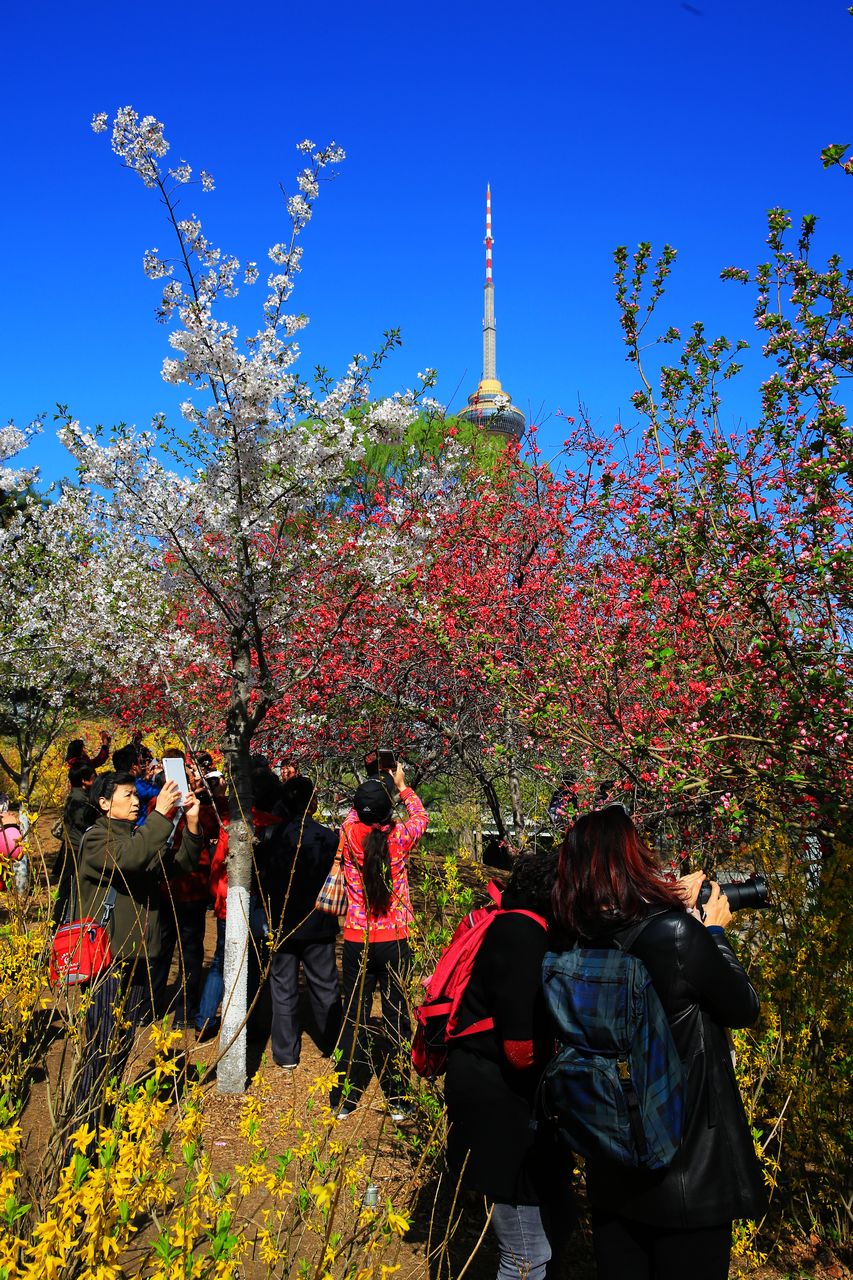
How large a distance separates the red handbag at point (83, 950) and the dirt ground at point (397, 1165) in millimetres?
303

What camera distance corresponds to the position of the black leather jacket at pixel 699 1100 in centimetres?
182

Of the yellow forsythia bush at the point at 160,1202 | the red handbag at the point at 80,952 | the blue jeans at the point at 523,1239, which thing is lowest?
the blue jeans at the point at 523,1239

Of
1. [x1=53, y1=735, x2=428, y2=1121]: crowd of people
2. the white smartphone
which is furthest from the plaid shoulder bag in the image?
the white smartphone

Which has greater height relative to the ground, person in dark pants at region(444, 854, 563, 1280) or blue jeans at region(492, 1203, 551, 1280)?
person in dark pants at region(444, 854, 563, 1280)

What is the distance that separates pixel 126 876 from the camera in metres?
3.70

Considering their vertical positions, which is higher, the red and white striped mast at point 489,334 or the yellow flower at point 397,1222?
the red and white striped mast at point 489,334

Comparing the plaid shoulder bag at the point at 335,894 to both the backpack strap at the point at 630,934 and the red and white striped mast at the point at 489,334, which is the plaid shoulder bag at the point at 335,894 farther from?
the red and white striped mast at the point at 489,334

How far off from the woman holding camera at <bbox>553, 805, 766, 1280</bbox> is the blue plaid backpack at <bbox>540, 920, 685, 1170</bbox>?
0.04 meters

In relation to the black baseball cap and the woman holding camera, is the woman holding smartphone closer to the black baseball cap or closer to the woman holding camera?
the black baseball cap

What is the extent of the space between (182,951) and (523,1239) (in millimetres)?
2584

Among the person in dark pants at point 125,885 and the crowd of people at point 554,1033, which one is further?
the person in dark pants at point 125,885

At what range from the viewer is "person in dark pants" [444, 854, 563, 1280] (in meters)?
2.31

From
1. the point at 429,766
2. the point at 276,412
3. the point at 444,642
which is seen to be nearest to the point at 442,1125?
the point at 276,412

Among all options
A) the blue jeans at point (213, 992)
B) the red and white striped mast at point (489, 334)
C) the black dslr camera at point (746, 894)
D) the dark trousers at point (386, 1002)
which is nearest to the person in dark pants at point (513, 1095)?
the black dslr camera at point (746, 894)
